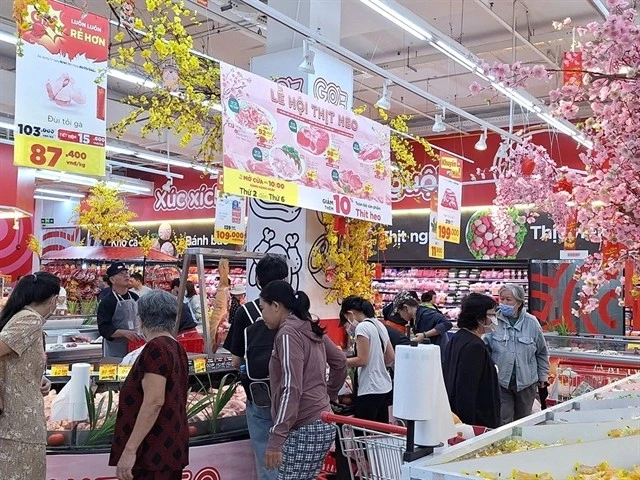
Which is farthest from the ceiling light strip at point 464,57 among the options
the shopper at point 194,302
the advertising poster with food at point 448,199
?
the shopper at point 194,302

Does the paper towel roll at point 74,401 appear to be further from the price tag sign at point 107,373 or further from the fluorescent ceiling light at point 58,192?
the fluorescent ceiling light at point 58,192

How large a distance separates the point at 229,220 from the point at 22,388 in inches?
371

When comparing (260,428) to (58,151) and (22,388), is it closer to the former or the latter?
(22,388)

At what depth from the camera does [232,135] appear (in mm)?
5863

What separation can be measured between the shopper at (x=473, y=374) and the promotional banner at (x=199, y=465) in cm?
139

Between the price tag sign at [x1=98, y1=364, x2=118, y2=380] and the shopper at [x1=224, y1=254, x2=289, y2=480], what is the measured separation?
31.7 inches

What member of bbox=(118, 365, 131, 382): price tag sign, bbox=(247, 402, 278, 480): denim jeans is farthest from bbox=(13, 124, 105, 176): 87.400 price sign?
bbox=(247, 402, 278, 480): denim jeans

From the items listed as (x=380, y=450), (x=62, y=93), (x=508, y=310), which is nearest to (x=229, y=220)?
(x=62, y=93)

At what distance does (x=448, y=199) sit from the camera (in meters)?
11.2

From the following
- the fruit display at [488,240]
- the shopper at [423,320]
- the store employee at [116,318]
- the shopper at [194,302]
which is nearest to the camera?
the store employee at [116,318]

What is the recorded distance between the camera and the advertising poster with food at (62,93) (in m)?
4.81

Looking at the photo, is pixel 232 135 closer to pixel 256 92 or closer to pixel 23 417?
pixel 256 92

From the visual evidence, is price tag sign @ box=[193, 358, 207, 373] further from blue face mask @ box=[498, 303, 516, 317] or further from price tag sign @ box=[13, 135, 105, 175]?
blue face mask @ box=[498, 303, 516, 317]

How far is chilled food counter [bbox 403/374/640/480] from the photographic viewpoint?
2145 mm
